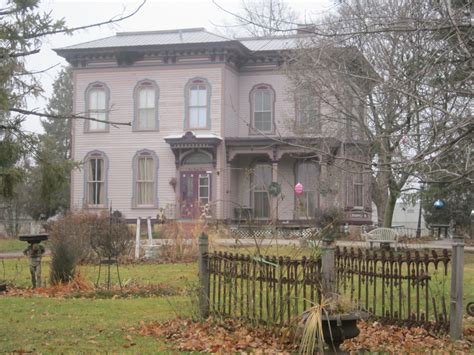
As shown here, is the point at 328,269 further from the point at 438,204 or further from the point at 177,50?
the point at 438,204

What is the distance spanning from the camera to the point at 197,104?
30703 mm

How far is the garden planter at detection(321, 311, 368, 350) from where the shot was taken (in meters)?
6.42

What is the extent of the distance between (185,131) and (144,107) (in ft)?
8.59

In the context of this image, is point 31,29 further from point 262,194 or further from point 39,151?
point 262,194

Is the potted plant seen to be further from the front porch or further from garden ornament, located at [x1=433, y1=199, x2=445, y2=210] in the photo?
garden ornament, located at [x1=433, y1=199, x2=445, y2=210]

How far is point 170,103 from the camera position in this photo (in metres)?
31.0

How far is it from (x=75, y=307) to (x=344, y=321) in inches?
212

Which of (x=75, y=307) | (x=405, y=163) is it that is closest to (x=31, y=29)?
(x=75, y=307)

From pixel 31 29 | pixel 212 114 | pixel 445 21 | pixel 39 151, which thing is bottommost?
pixel 39 151

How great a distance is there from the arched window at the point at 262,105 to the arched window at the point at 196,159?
3.03 m

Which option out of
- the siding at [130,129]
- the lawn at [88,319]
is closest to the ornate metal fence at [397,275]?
the lawn at [88,319]

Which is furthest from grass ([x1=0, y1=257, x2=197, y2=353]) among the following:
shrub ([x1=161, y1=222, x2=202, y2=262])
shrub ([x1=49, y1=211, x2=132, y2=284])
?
shrub ([x1=161, y1=222, x2=202, y2=262])

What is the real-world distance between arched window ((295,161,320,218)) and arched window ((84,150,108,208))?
9593mm

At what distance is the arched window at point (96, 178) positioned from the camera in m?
31.8
